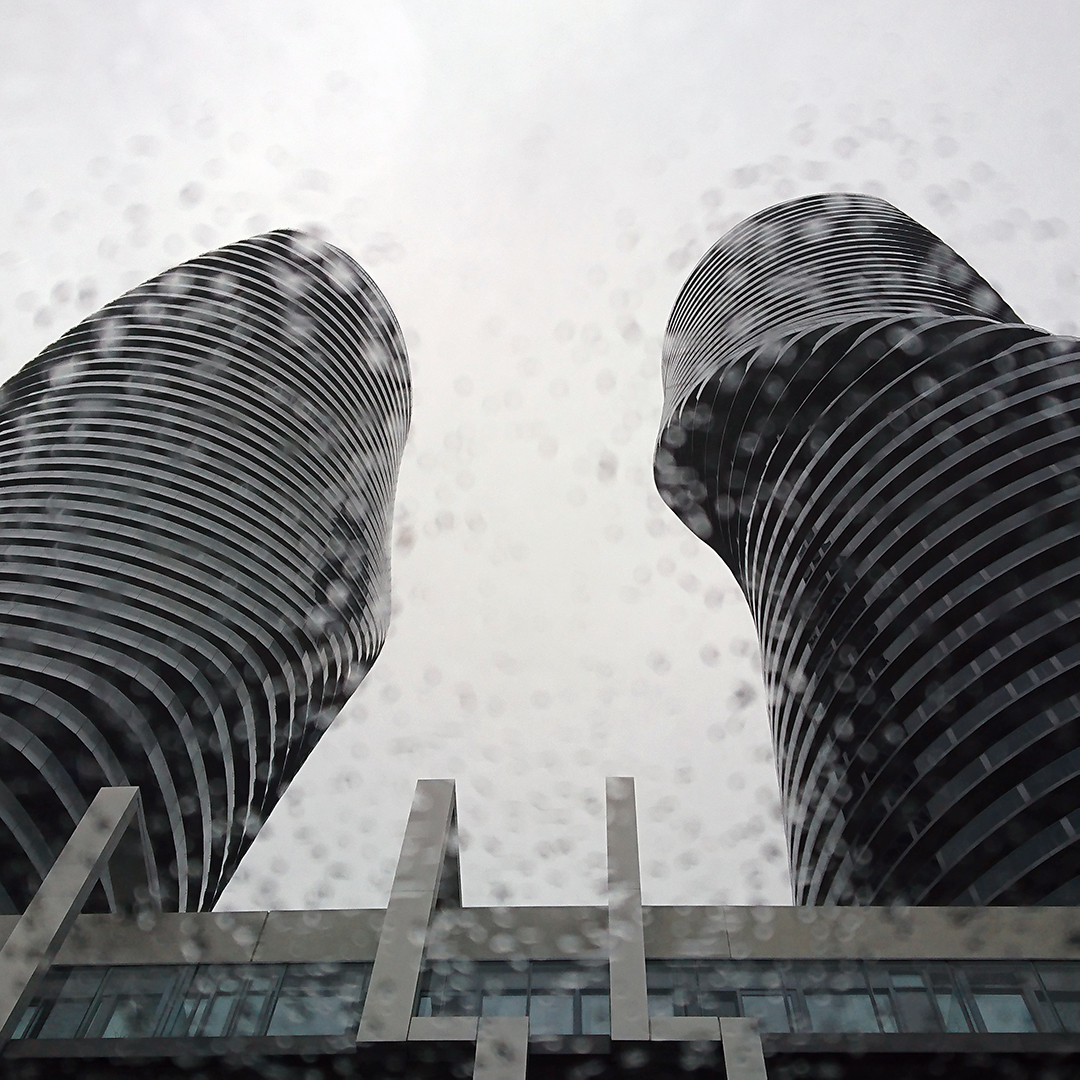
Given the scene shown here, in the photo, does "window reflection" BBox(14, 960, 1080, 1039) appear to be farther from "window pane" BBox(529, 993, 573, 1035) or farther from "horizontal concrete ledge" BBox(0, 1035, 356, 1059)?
"horizontal concrete ledge" BBox(0, 1035, 356, 1059)

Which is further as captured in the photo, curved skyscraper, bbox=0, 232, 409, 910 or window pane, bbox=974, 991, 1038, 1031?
curved skyscraper, bbox=0, 232, 409, 910

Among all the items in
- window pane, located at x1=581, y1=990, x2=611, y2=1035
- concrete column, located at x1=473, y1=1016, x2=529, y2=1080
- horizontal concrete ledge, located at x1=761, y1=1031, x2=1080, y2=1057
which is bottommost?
concrete column, located at x1=473, y1=1016, x2=529, y2=1080

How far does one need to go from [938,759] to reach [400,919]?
86.2 ft

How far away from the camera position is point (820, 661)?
53.4 m

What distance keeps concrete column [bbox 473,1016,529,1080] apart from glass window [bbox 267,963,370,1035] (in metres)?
4.04

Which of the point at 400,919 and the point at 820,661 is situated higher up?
the point at 820,661

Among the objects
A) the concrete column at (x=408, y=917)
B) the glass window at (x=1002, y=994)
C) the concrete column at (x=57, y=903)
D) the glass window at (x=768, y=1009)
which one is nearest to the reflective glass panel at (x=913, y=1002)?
the glass window at (x=1002, y=994)

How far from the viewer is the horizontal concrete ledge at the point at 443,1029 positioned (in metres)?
22.7

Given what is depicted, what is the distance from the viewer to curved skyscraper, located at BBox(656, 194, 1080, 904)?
42031mm

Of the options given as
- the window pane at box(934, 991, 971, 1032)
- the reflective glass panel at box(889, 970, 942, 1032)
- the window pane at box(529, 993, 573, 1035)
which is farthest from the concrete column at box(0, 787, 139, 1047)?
the window pane at box(934, 991, 971, 1032)

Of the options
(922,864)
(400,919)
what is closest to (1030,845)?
(922,864)

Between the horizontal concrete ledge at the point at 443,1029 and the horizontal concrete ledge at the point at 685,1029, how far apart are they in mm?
3737

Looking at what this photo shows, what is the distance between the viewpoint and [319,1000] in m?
25.4

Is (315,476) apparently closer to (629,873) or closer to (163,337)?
(163,337)
